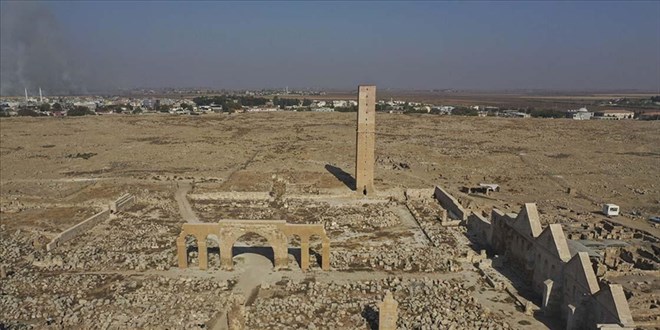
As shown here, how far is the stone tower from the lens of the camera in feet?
122

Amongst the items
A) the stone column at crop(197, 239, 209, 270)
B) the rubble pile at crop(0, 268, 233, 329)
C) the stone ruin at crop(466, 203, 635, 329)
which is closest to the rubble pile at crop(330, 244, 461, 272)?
the stone ruin at crop(466, 203, 635, 329)

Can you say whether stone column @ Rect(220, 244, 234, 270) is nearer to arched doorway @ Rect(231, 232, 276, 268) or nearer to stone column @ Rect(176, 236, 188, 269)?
arched doorway @ Rect(231, 232, 276, 268)

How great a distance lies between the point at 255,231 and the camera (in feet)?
78.4

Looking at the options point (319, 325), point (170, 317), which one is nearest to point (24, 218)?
point (170, 317)

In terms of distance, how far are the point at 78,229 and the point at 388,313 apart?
21.6 meters

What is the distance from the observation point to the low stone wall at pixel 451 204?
106ft

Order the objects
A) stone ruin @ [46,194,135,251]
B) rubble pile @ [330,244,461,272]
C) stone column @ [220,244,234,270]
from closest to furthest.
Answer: stone column @ [220,244,234,270] → rubble pile @ [330,244,461,272] → stone ruin @ [46,194,135,251]

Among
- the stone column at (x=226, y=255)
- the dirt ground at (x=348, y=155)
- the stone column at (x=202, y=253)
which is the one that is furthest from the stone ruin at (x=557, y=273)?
the stone column at (x=202, y=253)

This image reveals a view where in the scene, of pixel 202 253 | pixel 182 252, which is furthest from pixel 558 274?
pixel 182 252

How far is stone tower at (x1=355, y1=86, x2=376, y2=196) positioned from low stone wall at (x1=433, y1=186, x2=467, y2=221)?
5.54 meters

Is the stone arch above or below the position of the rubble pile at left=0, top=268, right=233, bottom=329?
above

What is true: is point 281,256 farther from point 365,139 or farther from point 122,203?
point 122,203

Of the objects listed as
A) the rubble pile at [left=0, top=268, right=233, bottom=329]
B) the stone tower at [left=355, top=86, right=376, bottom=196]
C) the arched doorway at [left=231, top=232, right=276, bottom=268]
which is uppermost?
the stone tower at [left=355, top=86, right=376, bottom=196]

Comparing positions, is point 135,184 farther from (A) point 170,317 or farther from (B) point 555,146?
(B) point 555,146
